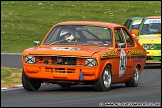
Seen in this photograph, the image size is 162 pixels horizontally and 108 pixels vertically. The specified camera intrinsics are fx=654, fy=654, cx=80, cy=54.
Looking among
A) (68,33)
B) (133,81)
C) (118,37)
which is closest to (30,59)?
(68,33)

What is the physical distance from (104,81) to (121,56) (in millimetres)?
1109

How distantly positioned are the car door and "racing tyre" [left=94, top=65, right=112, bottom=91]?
515 millimetres

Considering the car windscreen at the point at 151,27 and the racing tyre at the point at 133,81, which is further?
the car windscreen at the point at 151,27

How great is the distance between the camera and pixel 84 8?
166 feet

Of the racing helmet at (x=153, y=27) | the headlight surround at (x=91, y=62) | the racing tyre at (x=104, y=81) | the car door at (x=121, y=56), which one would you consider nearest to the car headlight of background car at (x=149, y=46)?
the racing helmet at (x=153, y=27)

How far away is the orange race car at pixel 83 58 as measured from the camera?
41.0ft

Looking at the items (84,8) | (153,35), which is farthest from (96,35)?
(84,8)

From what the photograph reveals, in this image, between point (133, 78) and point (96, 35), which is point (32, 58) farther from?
point (133, 78)

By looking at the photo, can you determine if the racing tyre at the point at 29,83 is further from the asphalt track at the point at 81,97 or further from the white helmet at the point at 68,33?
the white helmet at the point at 68,33

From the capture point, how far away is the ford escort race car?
21.2 meters

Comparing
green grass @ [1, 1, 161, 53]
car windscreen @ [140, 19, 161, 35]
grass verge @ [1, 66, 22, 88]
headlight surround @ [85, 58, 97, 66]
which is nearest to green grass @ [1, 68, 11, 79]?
grass verge @ [1, 66, 22, 88]

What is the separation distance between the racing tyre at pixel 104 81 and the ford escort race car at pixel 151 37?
7.26m

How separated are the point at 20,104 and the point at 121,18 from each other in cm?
3606

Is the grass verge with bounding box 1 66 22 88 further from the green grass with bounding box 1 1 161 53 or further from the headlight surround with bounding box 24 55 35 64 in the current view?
the green grass with bounding box 1 1 161 53
